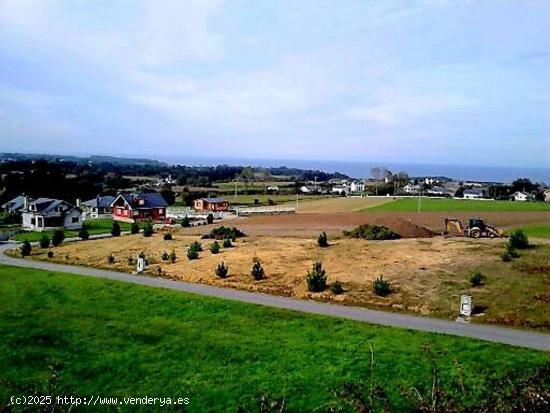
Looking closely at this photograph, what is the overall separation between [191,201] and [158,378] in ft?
249

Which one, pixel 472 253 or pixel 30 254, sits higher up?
pixel 472 253

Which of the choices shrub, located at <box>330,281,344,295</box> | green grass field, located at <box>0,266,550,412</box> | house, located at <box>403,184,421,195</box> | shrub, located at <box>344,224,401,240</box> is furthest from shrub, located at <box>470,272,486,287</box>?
house, located at <box>403,184,421,195</box>

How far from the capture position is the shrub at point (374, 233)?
125ft

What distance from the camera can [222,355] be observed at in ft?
54.7

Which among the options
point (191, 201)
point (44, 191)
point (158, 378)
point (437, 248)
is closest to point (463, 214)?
point (437, 248)

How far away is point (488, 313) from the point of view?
2022 centimetres

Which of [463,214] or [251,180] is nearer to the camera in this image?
[463,214]

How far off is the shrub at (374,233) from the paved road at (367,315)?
15754 mm

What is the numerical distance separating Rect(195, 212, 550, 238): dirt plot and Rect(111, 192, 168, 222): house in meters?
13.4

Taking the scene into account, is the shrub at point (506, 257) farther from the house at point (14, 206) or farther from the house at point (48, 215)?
the house at point (14, 206)

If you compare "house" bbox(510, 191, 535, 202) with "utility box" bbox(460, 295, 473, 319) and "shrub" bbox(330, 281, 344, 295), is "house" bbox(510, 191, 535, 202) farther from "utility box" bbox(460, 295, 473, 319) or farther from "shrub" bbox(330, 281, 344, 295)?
"utility box" bbox(460, 295, 473, 319)

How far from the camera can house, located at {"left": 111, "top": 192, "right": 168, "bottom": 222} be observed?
66188 millimetres

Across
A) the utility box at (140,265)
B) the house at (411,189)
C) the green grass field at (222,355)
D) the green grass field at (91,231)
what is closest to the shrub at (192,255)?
the utility box at (140,265)

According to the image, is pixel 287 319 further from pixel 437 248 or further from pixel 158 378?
pixel 437 248
